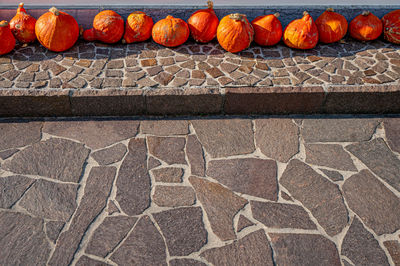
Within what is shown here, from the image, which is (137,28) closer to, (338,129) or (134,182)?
(134,182)

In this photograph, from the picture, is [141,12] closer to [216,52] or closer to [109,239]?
[216,52]

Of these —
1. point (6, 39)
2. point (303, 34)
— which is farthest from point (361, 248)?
point (6, 39)

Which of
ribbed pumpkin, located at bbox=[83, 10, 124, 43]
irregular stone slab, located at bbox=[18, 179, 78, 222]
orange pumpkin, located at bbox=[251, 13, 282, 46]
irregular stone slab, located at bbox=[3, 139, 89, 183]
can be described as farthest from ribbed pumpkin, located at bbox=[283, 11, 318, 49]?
irregular stone slab, located at bbox=[18, 179, 78, 222]

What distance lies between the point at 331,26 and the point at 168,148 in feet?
11.0

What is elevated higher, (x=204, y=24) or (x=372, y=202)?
(x=204, y=24)

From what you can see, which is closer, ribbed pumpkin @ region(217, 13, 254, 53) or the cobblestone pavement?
the cobblestone pavement

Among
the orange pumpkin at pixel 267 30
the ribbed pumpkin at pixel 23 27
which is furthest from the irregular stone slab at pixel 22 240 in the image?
the orange pumpkin at pixel 267 30

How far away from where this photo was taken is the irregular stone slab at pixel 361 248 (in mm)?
2826

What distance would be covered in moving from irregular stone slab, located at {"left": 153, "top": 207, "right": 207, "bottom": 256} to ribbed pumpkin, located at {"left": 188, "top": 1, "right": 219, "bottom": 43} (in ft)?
9.69

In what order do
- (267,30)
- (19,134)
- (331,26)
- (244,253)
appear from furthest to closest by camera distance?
(331,26) < (267,30) < (19,134) < (244,253)

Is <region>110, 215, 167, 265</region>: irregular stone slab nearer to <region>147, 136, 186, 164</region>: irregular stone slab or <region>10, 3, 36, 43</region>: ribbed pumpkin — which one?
<region>147, 136, 186, 164</region>: irregular stone slab

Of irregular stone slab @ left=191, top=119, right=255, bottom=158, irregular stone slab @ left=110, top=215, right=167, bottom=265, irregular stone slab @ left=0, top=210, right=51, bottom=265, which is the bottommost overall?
irregular stone slab @ left=0, top=210, right=51, bottom=265

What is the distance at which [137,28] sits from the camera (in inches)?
199

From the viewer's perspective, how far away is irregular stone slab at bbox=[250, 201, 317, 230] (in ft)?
10.1
